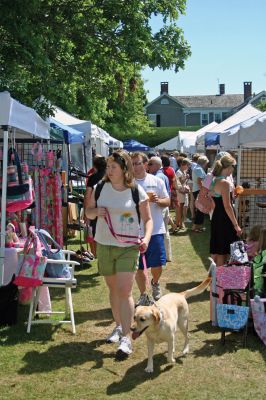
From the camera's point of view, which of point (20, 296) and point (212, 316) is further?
point (20, 296)

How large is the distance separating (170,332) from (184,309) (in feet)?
1.36

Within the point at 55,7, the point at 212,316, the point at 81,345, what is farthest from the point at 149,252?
the point at 55,7

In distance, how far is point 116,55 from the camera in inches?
404

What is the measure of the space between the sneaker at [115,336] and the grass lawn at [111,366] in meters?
0.08

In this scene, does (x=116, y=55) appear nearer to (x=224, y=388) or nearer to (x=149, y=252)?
(x=149, y=252)

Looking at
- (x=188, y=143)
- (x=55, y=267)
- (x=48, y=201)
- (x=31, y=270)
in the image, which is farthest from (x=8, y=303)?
(x=188, y=143)

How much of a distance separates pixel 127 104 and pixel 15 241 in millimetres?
27280

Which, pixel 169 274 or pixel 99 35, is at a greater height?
pixel 99 35

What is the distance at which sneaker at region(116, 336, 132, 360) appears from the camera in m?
4.47

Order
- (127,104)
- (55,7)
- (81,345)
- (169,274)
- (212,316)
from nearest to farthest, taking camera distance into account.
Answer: (81,345) → (212,316) → (169,274) → (55,7) → (127,104)

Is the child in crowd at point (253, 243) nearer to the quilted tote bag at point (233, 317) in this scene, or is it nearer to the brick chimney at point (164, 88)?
the quilted tote bag at point (233, 317)

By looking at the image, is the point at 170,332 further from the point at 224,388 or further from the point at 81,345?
the point at 81,345

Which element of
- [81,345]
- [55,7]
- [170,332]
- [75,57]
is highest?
[55,7]

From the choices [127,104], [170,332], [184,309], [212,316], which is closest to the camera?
[170,332]
